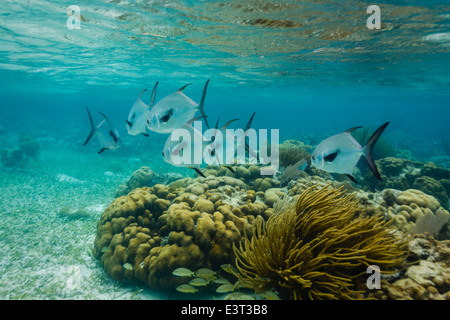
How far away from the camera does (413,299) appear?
2408 millimetres

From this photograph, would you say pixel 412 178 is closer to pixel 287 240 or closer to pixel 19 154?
pixel 287 240

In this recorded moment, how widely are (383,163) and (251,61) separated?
1430 centimetres

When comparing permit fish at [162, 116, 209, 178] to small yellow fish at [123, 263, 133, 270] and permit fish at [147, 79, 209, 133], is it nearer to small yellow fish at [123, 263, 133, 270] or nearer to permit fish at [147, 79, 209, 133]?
permit fish at [147, 79, 209, 133]

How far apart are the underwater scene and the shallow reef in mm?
26

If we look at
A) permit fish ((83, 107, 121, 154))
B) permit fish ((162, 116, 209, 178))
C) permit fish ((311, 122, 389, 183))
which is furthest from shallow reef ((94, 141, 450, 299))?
permit fish ((83, 107, 121, 154))

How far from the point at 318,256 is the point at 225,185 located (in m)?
4.17

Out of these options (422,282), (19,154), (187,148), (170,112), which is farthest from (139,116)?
(19,154)

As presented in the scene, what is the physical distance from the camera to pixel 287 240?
117 inches

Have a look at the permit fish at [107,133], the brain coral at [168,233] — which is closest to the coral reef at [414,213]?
the brain coral at [168,233]

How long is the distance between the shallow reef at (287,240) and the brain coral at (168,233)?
0.02 metres

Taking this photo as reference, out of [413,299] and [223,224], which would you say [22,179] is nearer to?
[223,224]

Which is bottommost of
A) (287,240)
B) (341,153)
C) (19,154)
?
(19,154)

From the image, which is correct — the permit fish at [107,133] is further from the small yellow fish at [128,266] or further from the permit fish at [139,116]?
the small yellow fish at [128,266]

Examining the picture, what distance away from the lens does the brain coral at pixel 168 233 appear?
3943 mm
